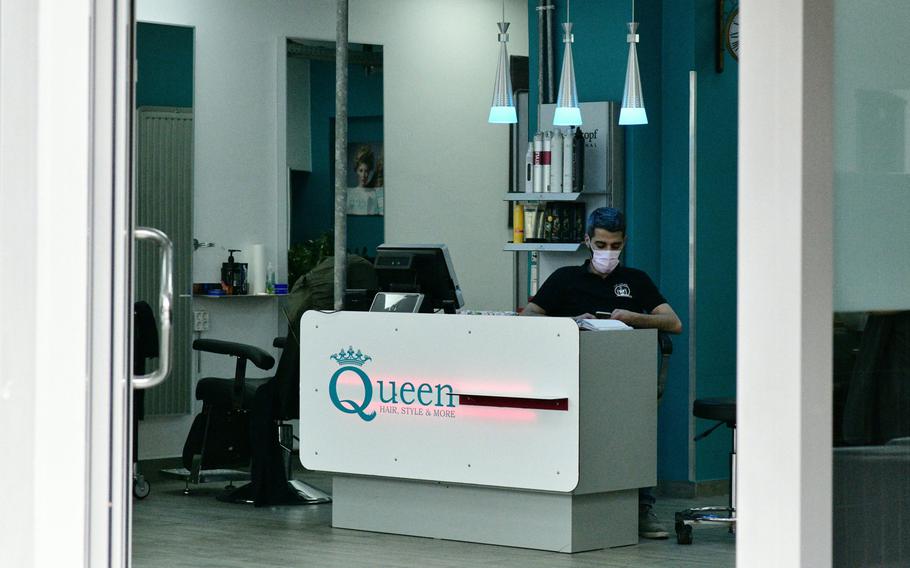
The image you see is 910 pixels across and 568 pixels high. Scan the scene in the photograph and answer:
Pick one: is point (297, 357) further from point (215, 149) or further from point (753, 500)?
point (753, 500)

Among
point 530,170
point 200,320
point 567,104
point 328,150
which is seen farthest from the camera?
point 328,150

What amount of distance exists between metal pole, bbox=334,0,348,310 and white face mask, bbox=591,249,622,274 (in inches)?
50.7

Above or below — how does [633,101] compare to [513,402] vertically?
above

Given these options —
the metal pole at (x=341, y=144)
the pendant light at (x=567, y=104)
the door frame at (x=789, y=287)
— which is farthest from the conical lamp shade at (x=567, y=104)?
the door frame at (x=789, y=287)

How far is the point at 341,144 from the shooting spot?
6.55 meters

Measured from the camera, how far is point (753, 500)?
1894mm

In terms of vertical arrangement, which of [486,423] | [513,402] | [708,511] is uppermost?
[513,402]

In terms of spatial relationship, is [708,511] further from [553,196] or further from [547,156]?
[547,156]

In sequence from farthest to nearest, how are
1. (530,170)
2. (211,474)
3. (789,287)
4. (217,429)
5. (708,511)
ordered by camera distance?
(211,474) < (530,170) < (217,429) < (708,511) < (789,287)

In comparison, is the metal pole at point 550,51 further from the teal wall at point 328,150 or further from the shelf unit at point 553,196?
the teal wall at point 328,150

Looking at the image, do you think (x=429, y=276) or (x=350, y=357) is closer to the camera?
(x=350, y=357)

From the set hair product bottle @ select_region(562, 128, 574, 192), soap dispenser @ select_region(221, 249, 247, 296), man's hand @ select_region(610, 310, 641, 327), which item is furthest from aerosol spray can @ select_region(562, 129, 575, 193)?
soap dispenser @ select_region(221, 249, 247, 296)

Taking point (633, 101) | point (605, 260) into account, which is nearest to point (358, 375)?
point (605, 260)

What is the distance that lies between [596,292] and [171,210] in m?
3.14
